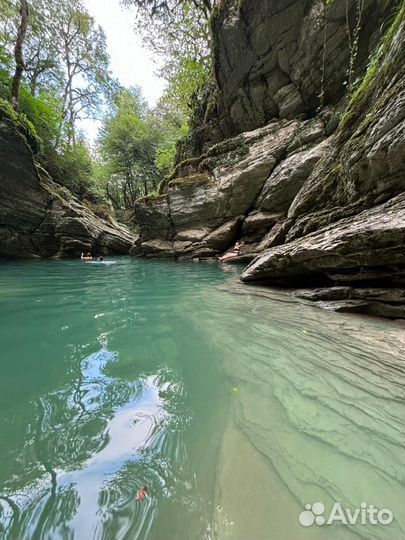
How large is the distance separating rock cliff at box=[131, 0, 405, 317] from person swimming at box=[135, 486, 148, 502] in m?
4.20

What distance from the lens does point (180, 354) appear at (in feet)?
9.07

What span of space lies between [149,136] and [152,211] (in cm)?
1603

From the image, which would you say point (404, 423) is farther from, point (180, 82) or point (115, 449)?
point (180, 82)

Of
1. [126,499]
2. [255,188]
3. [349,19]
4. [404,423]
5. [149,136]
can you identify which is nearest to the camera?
[126,499]

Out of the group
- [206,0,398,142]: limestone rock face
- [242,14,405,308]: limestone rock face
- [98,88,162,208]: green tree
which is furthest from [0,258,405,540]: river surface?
[98,88,162,208]: green tree

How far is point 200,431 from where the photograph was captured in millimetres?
1654

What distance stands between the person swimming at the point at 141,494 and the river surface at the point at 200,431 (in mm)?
21

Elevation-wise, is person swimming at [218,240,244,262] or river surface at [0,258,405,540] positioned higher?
person swimming at [218,240,244,262]

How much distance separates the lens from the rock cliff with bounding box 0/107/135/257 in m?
12.4

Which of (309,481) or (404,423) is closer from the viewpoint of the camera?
(309,481)

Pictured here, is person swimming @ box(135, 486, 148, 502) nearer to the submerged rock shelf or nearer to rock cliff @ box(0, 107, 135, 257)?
the submerged rock shelf

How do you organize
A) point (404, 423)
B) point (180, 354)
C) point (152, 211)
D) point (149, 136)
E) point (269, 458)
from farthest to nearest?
point (149, 136)
point (152, 211)
point (180, 354)
point (404, 423)
point (269, 458)

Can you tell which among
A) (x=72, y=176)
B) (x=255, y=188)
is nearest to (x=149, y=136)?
(x=72, y=176)

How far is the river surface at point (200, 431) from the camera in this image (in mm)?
1111
